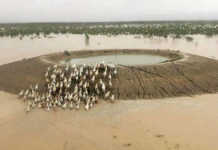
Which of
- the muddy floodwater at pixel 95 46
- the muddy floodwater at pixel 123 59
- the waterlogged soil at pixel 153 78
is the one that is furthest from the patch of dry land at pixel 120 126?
the muddy floodwater at pixel 95 46

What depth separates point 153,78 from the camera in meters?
9.38

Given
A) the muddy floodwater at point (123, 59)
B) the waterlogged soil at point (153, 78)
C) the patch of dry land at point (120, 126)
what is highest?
the muddy floodwater at point (123, 59)

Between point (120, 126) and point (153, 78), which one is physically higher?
point (153, 78)

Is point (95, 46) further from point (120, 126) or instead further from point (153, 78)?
point (120, 126)

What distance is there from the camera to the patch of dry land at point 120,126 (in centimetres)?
615

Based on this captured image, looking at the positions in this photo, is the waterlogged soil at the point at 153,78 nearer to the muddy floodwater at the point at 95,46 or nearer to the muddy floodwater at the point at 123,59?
the muddy floodwater at the point at 123,59

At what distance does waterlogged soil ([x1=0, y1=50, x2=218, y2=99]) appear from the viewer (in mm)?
8945

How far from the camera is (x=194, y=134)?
6531mm

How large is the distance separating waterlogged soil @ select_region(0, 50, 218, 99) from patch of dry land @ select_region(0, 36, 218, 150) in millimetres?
410

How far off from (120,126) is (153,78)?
2.98 m

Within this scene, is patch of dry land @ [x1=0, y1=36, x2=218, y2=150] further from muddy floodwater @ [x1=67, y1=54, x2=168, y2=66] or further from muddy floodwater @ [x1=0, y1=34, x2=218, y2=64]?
muddy floodwater @ [x1=0, y1=34, x2=218, y2=64]

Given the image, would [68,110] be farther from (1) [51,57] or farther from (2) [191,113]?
(1) [51,57]

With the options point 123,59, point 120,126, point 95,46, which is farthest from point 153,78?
point 95,46

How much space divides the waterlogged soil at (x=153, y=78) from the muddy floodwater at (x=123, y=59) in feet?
5.26
